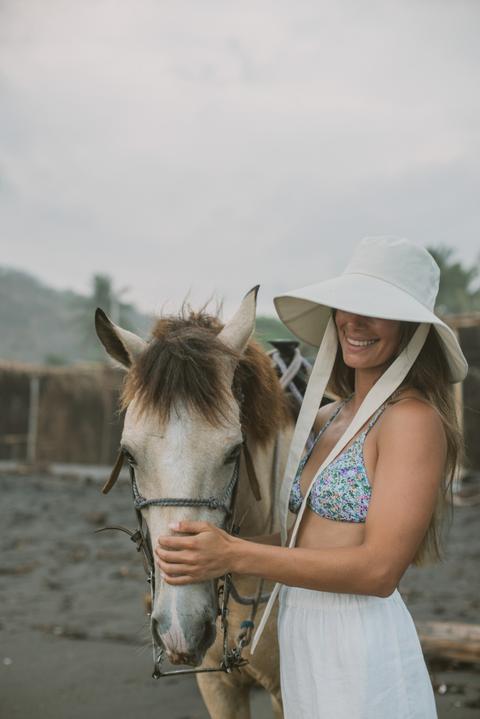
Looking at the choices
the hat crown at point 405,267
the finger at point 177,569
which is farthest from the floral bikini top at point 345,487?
the finger at point 177,569

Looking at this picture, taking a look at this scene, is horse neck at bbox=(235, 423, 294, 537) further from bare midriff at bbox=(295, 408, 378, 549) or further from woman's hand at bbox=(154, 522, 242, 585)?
woman's hand at bbox=(154, 522, 242, 585)

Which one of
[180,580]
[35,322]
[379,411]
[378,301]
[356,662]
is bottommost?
[356,662]

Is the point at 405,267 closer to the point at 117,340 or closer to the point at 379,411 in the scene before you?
the point at 379,411

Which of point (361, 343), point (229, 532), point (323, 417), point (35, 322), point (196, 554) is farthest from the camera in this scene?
point (35, 322)

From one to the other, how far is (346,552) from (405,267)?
2.72 ft

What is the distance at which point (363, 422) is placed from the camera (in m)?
1.82

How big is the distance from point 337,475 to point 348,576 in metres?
0.29

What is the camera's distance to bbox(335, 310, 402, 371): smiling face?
1.87 meters

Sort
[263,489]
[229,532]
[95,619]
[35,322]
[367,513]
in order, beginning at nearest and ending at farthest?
[367,513]
[229,532]
[263,489]
[95,619]
[35,322]

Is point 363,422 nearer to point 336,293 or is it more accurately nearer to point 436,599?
point 336,293

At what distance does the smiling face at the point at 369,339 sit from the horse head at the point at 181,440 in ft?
1.29

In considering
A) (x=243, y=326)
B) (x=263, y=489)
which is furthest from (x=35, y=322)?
(x=243, y=326)

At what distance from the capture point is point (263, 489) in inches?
98.3

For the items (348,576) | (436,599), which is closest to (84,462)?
(436,599)
